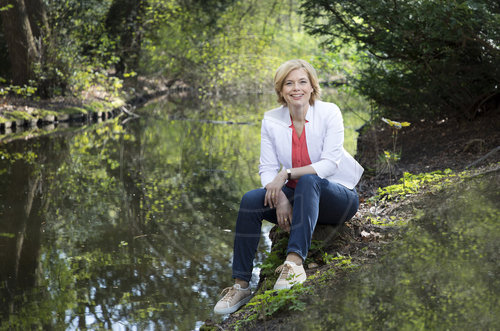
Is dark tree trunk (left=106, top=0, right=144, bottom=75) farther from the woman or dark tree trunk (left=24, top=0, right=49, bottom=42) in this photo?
the woman

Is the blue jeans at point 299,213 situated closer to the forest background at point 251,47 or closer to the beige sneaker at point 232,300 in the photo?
the beige sneaker at point 232,300

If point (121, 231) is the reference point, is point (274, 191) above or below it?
above

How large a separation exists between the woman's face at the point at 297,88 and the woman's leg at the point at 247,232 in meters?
0.64

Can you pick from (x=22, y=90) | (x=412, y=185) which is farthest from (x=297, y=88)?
(x=22, y=90)

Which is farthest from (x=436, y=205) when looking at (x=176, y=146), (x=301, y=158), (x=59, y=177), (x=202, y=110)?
(x=202, y=110)

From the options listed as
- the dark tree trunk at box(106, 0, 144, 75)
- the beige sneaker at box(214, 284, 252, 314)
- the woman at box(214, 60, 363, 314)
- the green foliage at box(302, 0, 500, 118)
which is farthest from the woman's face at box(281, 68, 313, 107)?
the dark tree trunk at box(106, 0, 144, 75)

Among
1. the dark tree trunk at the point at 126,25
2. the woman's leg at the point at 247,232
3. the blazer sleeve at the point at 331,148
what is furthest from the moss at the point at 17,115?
the blazer sleeve at the point at 331,148

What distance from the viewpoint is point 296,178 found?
12.4 ft

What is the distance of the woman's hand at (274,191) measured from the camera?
3.65m

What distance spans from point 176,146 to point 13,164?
3.50 meters

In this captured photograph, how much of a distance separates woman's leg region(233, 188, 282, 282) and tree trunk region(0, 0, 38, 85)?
43.7 ft

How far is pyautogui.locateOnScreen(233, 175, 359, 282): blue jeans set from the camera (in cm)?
347

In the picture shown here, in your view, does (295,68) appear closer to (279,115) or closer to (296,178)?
(279,115)

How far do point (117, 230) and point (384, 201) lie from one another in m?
2.60
